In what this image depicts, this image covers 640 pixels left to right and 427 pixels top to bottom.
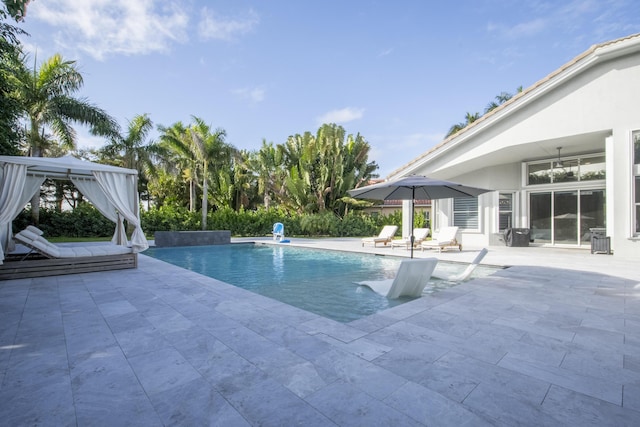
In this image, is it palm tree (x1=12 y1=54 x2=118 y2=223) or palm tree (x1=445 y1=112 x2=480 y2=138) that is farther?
palm tree (x1=445 y1=112 x2=480 y2=138)

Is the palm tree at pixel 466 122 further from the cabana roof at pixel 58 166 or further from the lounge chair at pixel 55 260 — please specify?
the lounge chair at pixel 55 260

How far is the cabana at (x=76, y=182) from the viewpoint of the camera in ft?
23.3

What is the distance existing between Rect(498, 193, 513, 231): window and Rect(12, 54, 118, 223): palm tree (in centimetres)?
2234

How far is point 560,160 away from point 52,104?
25.2 m

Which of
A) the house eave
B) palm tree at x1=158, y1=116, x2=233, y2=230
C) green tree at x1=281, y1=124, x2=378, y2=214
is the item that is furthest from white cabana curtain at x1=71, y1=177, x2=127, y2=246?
green tree at x1=281, y1=124, x2=378, y2=214

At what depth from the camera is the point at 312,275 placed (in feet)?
29.3

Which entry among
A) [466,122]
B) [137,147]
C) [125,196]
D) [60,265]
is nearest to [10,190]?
[60,265]

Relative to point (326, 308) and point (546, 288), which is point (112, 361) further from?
point (546, 288)

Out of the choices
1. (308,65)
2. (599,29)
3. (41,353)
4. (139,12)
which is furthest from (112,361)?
(599,29)

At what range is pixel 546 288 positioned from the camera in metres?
6.30

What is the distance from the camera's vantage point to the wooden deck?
7031 mm

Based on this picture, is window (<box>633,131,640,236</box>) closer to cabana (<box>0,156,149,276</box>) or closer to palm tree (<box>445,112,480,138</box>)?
cabana (<box>0,156,149,276</box>)

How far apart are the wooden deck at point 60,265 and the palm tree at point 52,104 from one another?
12.3 m

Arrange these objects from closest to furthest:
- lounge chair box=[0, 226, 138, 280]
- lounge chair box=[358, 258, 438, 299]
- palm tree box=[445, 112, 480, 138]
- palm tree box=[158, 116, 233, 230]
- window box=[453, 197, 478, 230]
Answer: lounge chair box=[358, 258, 438, 299] < lounge chair box=[0, 226, 138, 280] < window box=[453, 197, 478, 230] < palm tree box=[158, 116, 233, 230] < palm tree box=[445, 112, 480, 138]
